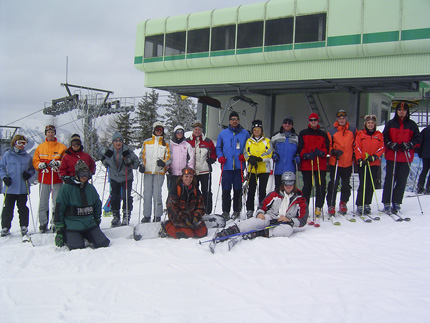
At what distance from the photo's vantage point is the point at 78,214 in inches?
223

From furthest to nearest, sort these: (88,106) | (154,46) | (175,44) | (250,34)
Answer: (88,106) < (154,46) < (175,44) < (250,34)

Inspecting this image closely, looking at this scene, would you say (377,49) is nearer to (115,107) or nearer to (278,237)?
(278,237)

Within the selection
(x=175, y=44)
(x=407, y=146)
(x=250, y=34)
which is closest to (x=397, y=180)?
(x=407, y=146)

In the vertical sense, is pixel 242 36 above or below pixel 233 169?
above

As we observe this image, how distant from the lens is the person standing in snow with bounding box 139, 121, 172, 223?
6.84m

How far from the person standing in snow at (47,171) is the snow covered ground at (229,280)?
78 cm

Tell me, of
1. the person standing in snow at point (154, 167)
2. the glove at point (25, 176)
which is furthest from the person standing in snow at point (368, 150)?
the glove at point (25, 176)

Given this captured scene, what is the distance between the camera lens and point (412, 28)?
46.2 ft

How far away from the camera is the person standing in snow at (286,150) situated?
6828 millimetres

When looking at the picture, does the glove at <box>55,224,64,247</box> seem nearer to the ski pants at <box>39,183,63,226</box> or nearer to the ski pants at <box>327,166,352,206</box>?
the ski pants at <box>39,183,63,226</box>

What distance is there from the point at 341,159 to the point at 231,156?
6.44 ft

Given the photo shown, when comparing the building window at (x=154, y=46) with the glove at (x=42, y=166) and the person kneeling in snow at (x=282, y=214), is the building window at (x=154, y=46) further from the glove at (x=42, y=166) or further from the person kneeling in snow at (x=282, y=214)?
the person kneeling in snow at (x=282, y=214)

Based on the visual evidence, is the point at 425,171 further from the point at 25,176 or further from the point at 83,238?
the point at 25,176

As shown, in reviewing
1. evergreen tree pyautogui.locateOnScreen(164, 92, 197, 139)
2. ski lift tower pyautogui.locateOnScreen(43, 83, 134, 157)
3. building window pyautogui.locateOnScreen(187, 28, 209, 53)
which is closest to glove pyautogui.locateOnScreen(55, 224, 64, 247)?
building window pyautogui.locateOnScreen(187, 28, 209, 53)
